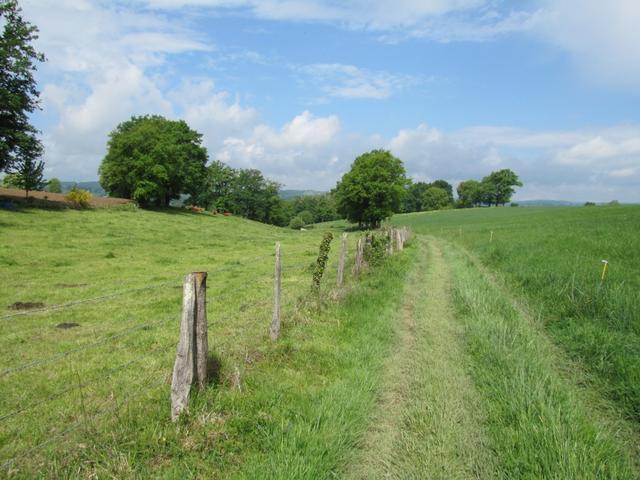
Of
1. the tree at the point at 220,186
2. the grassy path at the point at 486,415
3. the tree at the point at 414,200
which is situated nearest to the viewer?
the grassy path at the point at 486,415

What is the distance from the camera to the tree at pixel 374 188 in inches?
2478

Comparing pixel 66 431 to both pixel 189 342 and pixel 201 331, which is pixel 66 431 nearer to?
pixel 189 342

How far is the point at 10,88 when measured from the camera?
1531 inches

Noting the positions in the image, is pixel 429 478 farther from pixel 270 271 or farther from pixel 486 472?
pixel 270 271

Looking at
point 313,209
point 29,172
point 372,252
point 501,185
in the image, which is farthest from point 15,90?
point 501,185

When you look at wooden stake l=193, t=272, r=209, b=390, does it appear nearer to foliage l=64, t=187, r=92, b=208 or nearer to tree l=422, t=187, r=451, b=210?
foliage l=64, t=187, r=92, b=208

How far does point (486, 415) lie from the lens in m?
5.26

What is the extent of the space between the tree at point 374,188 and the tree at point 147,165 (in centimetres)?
2510

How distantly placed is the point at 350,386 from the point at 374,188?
2286 inches

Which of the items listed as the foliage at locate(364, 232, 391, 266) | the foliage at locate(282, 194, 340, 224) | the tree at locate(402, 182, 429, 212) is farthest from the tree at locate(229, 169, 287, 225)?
the foliage at locate(364, 232, 391, 266)

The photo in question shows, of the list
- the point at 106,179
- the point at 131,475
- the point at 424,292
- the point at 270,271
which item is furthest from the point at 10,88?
the point at 131,475

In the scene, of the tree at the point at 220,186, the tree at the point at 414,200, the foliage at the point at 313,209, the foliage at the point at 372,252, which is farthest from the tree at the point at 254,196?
the foliage at the point at 372,252

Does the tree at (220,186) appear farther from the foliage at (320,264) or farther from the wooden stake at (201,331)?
the wooden stake at (201,331)

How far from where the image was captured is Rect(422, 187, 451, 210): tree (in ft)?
480
